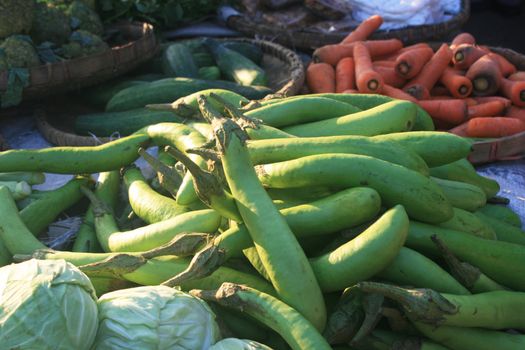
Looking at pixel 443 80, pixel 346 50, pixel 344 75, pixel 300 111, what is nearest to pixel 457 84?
pixel 443 80

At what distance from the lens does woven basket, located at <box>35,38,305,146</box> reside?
2.63m

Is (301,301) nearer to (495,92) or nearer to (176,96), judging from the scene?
(176,96)

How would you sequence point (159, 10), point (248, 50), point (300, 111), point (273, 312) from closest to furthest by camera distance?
point (273, 312)
point (300, 111)
point (248, 50)
point (159, 10)

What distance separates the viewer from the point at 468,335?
120cm

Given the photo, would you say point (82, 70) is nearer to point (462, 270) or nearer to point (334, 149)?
point (334, 149)

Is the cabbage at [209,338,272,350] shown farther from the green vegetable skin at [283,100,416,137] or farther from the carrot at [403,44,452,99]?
the carrot at [403,44,452,99]

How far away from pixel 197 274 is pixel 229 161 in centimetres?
26

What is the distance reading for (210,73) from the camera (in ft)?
11.6

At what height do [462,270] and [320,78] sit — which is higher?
[462,270]

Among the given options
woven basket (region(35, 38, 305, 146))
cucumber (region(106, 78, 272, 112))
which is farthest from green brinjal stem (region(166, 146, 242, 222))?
cucumber (region(106, 78, 272, 112))

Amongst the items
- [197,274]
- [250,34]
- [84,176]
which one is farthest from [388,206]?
[250,34]

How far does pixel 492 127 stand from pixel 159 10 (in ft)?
8.56

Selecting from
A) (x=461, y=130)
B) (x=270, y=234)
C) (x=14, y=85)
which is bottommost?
(x=461, y=130)

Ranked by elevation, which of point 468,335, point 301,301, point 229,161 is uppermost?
point 229,161
